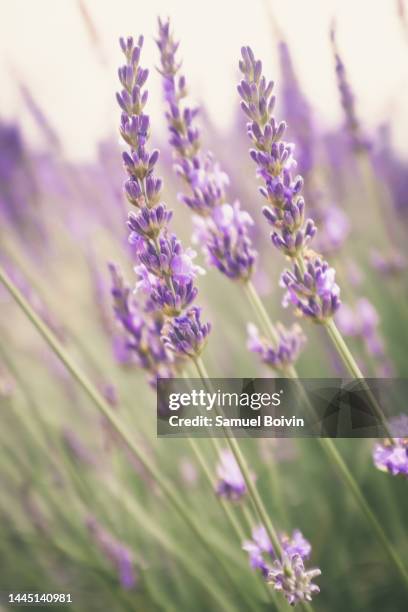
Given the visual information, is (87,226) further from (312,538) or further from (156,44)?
(312,538)

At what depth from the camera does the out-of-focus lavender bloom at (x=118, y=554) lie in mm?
1482

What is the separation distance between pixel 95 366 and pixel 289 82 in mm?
1190

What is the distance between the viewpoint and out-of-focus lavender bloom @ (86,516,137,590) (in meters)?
1.48

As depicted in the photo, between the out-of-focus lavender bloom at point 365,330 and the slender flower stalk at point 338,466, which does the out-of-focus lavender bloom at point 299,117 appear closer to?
the out-of-focus lavender bloom at point 365,330

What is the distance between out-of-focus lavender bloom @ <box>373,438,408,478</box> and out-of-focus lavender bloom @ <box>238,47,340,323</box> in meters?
0.26

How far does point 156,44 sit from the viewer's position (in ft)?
3.10

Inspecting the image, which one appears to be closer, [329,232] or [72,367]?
[72,367]

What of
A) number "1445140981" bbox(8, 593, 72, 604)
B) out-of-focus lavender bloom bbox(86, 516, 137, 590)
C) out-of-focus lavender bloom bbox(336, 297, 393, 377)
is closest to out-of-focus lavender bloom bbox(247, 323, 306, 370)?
out-of-focus lavender bloom bbox(336, 297, 393, 377)

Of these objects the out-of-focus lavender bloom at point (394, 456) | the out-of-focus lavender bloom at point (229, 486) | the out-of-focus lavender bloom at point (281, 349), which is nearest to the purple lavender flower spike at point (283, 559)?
the out-of-focus lavender bloom at point (229, 486)

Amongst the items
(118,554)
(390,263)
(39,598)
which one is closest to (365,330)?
(390,263)

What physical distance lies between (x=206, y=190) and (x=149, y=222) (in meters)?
0.21

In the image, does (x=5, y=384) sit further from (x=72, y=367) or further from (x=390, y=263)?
(x=390, y=263)

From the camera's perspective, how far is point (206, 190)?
0.99 meters

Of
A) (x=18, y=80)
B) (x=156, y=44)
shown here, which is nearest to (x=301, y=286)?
(x=156, y=44)
